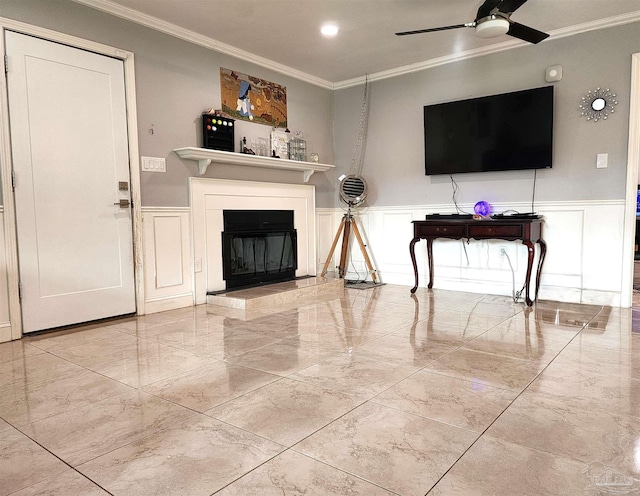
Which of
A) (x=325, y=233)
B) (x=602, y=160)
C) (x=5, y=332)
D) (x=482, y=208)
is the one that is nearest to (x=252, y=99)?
(x=325, y=233)

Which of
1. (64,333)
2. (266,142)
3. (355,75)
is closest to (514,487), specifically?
(64,333)

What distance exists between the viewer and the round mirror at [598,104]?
3799 mm

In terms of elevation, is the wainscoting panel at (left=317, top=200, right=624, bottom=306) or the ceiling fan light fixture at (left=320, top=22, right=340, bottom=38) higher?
the ceiling fan light fixture at (left=320, top=22, right=340, bottom=38)

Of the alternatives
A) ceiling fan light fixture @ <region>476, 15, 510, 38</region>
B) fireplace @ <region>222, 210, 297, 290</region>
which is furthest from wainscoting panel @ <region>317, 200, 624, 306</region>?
ceiling fan light fixture @ <region>476, 15, 510, 38</region>

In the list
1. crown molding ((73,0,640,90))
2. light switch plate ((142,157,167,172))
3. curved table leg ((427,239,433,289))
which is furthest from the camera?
curved table leg ((427,239,433,289))

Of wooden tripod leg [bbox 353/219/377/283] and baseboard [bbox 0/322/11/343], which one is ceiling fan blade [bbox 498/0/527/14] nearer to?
wooden tripod leg [bbox 353/219/377/283]

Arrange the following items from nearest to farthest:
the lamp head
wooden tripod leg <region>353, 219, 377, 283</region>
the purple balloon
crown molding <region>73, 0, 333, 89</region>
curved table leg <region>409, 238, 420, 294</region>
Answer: crown molding <region>73, 0, 333, 89</region>
the purple balloon
curved table leg <region>409, 238, 420, 294</region>
wooden tripod leg <region>353, 219, 377, 283</region>
the lamp head

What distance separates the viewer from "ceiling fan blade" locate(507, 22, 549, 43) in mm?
3048

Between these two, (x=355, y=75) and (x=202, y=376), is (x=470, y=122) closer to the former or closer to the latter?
(x=355, y=75)

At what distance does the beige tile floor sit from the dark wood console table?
845 millimetres

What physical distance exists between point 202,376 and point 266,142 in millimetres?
2972

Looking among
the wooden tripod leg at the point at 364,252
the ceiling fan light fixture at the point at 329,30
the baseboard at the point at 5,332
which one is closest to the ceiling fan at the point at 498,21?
the ceiling fan light fixture at the point at 329,30

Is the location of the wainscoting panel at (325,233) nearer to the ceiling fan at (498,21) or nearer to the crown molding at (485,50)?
the crown molding at (485,50)

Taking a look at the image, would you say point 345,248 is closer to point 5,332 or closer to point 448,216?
point 448,216
